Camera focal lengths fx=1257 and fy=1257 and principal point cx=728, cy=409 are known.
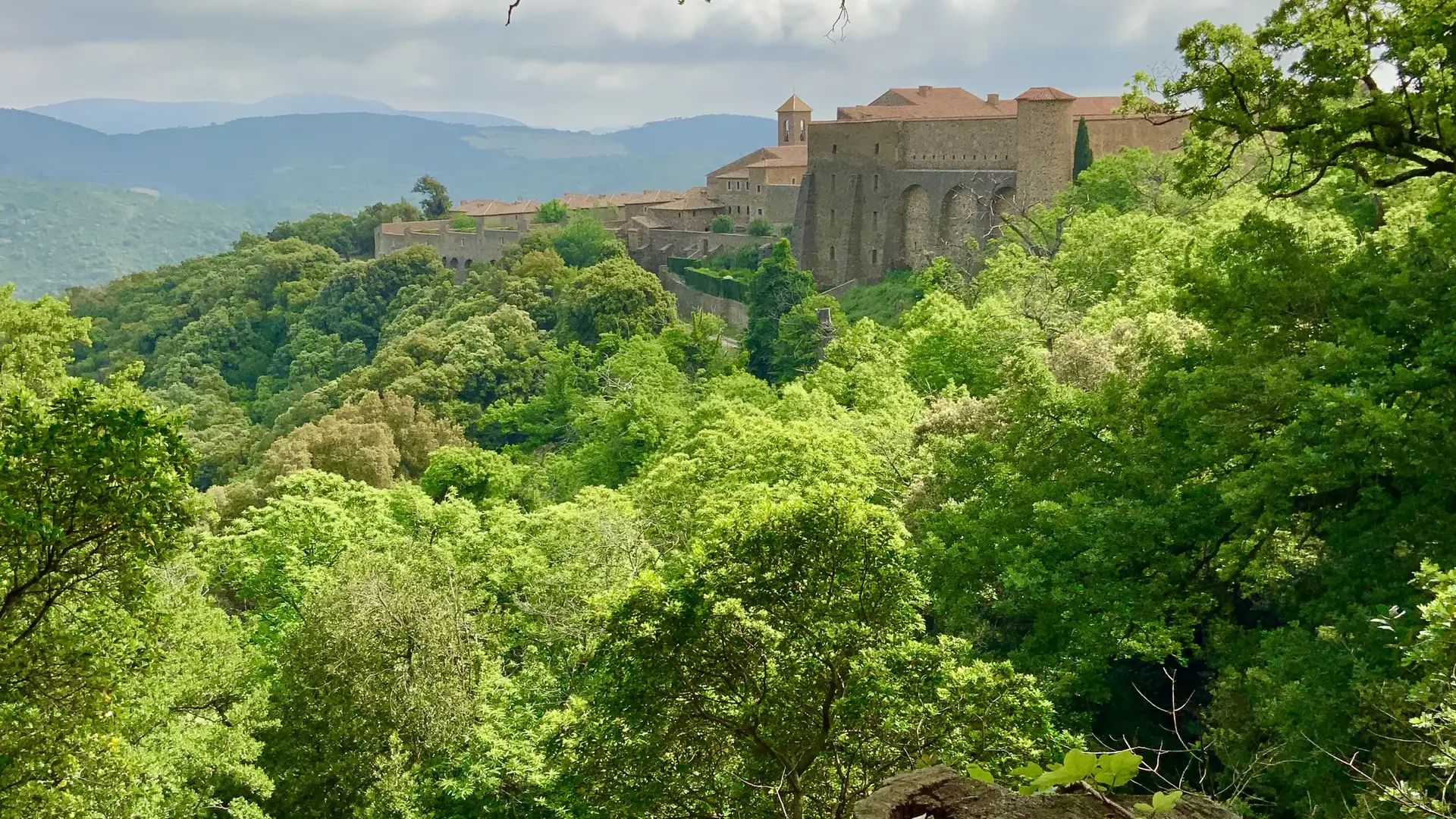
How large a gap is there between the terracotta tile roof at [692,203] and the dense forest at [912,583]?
204ft

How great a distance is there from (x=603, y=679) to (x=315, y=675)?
8287 mm

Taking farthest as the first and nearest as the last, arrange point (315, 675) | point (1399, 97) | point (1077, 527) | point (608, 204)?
point (608, 204)
point (315, 675)
point (1077, 527)
point (1399, 97)

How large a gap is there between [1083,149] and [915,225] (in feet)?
42.2

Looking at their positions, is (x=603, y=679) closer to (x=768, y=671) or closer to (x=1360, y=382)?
(x=768, y=671)

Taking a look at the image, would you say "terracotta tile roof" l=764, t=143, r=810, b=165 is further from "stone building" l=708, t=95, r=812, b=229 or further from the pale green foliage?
the pale green foliage

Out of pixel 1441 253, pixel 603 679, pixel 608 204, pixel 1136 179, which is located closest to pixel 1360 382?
pixel 1441 253

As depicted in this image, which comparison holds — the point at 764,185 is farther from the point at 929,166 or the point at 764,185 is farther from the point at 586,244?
the point at 929,166

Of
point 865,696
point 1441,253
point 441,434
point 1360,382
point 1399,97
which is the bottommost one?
point 441,434

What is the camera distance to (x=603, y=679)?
11.5m

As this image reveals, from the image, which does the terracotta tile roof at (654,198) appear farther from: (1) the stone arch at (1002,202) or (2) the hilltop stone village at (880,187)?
(1) the stone arch at (1002,202)

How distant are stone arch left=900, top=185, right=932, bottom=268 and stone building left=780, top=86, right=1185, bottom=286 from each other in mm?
52

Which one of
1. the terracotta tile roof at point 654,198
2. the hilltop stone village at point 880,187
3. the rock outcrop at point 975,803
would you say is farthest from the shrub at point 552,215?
the rock outcrop at point 975,803

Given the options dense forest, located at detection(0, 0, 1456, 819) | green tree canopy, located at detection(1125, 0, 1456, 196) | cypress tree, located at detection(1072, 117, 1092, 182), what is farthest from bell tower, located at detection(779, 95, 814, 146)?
green tree canopy, located at detection(1125, 0, 1456, 196)

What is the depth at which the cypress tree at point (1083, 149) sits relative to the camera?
167ft
